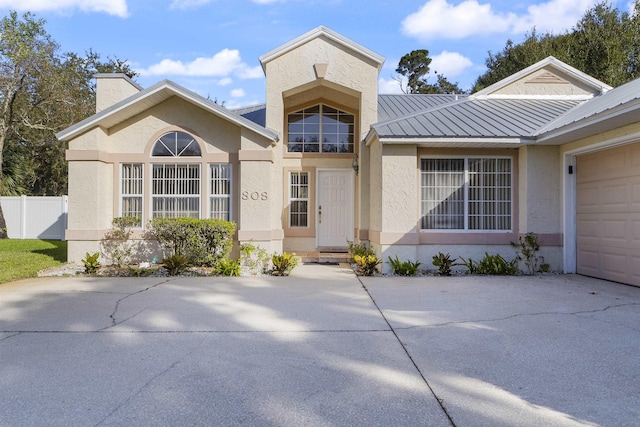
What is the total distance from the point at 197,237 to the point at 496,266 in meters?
7.20

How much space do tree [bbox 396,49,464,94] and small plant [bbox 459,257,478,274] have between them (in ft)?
99.7

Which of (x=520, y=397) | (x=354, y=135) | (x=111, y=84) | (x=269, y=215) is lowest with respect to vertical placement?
(x=520, y=397)

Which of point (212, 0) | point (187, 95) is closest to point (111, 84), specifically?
point (187, 95)

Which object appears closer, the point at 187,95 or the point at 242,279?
the point at 242,279

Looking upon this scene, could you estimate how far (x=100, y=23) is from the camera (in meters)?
16.5

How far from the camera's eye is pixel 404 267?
30.7 ft

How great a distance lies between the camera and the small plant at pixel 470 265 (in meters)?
9.55

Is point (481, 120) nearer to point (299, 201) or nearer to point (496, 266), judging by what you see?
point (496, 266)

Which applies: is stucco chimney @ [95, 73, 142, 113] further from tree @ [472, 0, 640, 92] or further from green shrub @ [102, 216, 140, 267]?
tree @ [472, 0, 640, 92]

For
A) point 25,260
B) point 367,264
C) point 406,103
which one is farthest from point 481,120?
point 25,260

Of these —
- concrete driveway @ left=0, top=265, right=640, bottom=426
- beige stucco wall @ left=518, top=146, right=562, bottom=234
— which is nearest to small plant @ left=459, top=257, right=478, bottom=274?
beige stucco wall @ left=518, top=146, right=562, bottom=234

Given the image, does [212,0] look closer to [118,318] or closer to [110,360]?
[118,318]

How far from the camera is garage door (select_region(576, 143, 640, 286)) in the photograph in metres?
7.84

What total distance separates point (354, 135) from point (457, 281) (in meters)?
6.01
